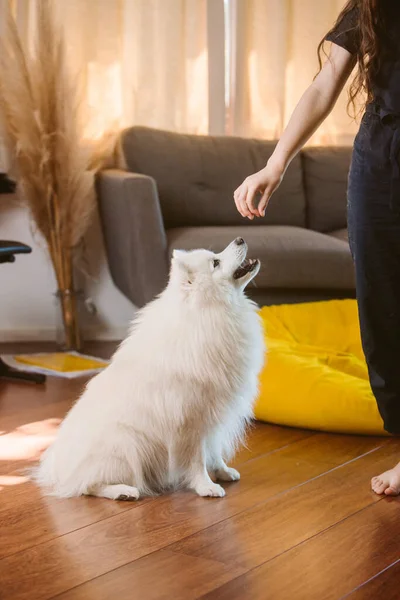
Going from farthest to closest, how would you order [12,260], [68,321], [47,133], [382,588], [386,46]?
[68,321] < [47,133] < [12,260] < [386,46] < [382,588]

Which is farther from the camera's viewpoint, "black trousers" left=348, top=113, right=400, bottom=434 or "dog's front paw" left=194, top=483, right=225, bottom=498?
"dog's front paw" left=194, top=483, right=225, bottom=498

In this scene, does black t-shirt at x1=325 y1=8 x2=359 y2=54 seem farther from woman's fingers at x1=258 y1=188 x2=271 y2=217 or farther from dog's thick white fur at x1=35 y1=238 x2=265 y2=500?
dog's thick white fur at x1=35 y1=238 x2=265 y2=500

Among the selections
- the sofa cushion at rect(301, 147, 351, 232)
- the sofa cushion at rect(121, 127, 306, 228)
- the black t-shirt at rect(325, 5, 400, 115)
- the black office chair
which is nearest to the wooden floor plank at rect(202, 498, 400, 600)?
the black t-shirt at rect(325, 5, 400, 115)

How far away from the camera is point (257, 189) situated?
1.69m

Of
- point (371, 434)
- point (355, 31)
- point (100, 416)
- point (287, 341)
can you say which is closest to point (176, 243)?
point (287, 341)

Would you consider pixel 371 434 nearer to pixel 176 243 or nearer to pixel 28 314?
pixel 176 243

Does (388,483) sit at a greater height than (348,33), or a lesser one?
lesser

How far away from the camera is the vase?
392 centimetres

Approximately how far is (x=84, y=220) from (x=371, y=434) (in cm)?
197

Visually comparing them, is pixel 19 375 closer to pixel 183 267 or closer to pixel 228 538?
pixel 183 267

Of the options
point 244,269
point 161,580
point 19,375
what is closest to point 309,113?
point 244,269

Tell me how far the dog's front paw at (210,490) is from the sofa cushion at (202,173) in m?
2.08

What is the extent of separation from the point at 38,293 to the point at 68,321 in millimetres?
375

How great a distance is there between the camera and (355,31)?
1660 mm
